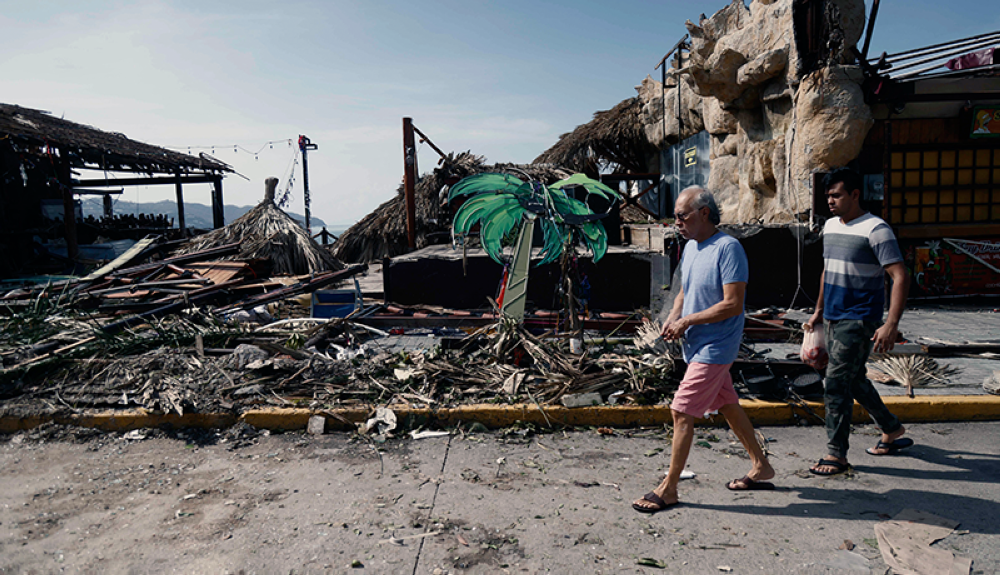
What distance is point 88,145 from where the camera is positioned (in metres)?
15.7

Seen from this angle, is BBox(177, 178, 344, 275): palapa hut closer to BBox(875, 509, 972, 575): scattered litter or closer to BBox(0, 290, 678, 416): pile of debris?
BBox(0, 290, 678, 416): pile of debris

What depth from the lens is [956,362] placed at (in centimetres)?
611

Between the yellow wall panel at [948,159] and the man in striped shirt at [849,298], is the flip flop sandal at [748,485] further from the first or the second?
the yellow wall panel at [948,159]

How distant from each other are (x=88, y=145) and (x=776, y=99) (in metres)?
17.0

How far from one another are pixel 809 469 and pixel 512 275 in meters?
3.16

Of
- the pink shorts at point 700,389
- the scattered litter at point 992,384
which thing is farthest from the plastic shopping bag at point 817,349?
the scattered litter at point 992,384

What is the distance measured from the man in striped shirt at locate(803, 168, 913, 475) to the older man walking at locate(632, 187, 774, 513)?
90cm

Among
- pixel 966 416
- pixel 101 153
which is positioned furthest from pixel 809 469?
pixel 101 153

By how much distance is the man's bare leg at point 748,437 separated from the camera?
3.46m

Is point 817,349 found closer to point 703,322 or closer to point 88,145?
point 703,322

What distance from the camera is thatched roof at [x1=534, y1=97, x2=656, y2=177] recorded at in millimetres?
19688

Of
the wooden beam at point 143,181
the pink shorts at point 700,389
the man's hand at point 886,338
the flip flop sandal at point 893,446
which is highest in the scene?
the wooden beam at point 143,181

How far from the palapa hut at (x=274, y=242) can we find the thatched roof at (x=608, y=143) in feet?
28.6

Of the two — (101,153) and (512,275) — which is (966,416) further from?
(101,153)
